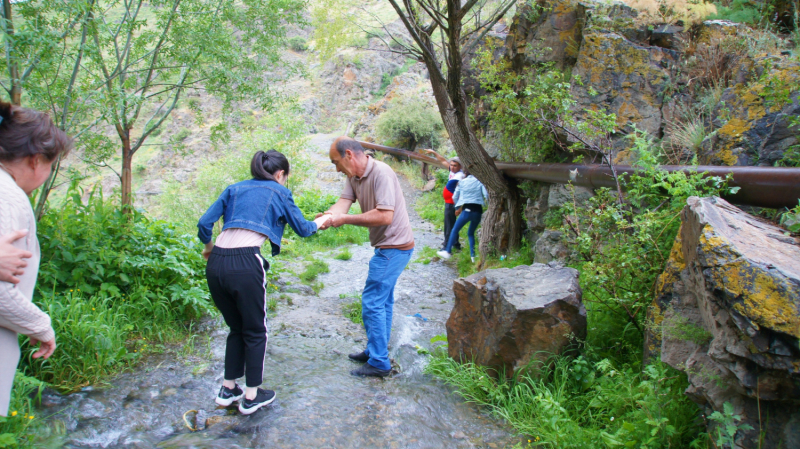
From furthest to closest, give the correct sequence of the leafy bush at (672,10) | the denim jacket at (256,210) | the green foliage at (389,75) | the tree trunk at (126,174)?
1. the green foliage at (389,75)
2. the leafy bush at (672,10)
3. the tree trunk at (126,174)
4. the denim jacket at (256,210)

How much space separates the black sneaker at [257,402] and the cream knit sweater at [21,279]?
140 centimetres

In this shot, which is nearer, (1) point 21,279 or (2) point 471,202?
(1) point 21,279

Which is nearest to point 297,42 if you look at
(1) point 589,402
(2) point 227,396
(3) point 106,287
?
(3) point 106,287

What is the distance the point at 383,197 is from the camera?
10.8ft

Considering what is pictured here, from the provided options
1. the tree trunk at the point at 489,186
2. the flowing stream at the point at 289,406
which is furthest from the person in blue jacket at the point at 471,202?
the flowing stream at the point at 289,406

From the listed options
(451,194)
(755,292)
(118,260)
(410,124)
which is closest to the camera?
(755,292)

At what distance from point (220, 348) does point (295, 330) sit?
816 mm

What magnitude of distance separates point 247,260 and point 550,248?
3.83 meters

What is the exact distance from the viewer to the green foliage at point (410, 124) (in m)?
19.0

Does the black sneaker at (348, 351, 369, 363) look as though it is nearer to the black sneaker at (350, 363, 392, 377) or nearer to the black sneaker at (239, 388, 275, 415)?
the black sneaker at (350, 363, 392, 377)

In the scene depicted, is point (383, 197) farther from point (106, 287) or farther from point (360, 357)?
point (106, 287)

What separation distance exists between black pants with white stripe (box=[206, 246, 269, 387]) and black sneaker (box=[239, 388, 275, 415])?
12 centimetres

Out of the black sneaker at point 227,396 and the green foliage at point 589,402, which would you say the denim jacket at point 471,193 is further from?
the black sneaker at point 227,396

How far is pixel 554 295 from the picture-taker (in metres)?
3.13
